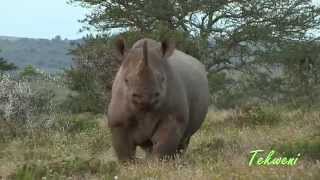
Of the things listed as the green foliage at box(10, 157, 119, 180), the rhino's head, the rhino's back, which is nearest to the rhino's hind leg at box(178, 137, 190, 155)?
the rhino's back

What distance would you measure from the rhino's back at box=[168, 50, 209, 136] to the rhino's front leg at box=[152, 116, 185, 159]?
3.97 ft

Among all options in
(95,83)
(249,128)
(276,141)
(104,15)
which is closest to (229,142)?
(276,141)

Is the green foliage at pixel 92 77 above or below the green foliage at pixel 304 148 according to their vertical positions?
below

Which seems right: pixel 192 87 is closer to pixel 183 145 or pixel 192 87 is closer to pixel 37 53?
pixel 183 145

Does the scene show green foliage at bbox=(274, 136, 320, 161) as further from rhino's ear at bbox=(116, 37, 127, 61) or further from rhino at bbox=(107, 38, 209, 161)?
rhino's ear at bbox=(116, 37, 127, 61)

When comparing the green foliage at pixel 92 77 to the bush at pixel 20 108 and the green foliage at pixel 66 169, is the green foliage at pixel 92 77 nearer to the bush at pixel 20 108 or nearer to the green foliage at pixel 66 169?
the bush at pixel 20 108

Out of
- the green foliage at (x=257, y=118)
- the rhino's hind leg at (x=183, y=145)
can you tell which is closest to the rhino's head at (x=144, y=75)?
the rhino's hind leg at (x=183, y=145)

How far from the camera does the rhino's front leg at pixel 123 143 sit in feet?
28.6

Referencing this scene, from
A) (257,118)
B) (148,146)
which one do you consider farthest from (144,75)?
(257,118)

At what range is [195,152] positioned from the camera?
394 inches

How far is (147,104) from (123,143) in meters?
0.83

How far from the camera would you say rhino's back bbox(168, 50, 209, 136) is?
10.3 m

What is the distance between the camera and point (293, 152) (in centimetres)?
817

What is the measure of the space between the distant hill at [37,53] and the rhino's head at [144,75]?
83.2 m
